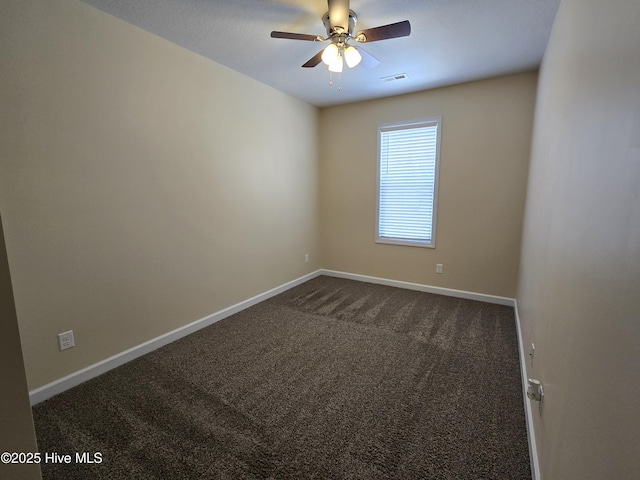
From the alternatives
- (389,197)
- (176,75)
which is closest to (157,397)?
(176,75)

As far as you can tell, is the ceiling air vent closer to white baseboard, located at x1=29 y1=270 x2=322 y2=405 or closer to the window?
the window

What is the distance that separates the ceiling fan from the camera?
1.86 meters

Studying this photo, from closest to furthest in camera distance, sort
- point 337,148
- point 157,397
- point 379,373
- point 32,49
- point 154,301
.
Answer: point 32,49
point 157,397
point 379,373
point 154,301
point 337,148

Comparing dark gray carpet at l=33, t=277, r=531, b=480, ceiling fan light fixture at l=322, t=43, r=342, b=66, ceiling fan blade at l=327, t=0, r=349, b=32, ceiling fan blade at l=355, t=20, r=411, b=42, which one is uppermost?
ceiling fan blade at l=327, t=0, r=349, b=32

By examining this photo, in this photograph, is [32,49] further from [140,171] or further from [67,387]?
[67,387]

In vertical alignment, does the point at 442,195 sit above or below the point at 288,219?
above

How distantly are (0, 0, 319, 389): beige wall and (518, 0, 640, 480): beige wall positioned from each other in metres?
2.77

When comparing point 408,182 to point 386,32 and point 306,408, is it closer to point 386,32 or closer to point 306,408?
point 386,32

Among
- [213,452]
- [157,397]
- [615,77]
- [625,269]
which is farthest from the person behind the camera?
[157,397]

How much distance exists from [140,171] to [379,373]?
2.50m

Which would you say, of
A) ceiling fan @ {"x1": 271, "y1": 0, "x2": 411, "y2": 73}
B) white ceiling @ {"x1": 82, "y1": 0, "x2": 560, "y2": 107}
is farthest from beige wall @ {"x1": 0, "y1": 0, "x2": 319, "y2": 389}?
ceiling fan @ {"x1": 271, "y1": 0, "x2": 411, "y2": 73}

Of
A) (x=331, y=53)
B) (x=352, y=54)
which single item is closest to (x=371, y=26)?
(x=352, y=54)

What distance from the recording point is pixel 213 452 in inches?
60.2

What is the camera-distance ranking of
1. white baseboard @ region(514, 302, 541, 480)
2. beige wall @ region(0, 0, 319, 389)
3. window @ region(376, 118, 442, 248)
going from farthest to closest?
window @ region(376, 118, 442, 248), beige wall @ region(0, 0, 319, 389), white baseboard @ region(514, 302, 541, 480)
